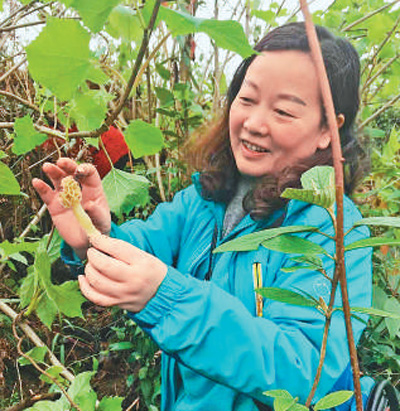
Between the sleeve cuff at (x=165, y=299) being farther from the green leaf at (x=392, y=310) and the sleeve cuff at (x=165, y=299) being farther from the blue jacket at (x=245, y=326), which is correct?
the green leaf at (x=392, y=310)

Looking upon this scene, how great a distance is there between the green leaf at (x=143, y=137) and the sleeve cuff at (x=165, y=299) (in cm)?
18

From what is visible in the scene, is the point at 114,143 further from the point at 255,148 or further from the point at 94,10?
the point at 94,10

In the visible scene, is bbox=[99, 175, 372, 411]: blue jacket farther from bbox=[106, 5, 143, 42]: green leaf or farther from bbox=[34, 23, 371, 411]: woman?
bbox=[106, 5, 143, 42]: green leaf

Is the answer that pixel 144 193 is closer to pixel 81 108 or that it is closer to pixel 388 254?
pixel 81 108

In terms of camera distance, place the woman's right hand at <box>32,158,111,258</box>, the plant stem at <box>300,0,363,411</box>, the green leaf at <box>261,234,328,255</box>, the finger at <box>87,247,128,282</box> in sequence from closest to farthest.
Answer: the plant stem at <box>300,0,363,411</box> < the green leaf at <box>261,234,328,255</box> < the finger at <box>87,247,128,282</box> < the woman's right hand at <box>32,158,111,258</box>

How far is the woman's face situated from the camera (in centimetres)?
89

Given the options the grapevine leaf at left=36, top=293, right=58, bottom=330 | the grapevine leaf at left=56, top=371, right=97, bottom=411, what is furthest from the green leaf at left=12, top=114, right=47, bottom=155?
the grapevine leaf at left=56, top=371, right=97, bottom=411

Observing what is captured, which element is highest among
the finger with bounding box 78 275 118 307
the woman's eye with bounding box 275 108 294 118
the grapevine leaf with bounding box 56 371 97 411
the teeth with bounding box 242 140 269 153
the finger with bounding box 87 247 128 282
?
the woman's eye with bounding box 275 108 294 118

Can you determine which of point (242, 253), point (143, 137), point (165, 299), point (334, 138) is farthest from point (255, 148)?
point (334, 138)

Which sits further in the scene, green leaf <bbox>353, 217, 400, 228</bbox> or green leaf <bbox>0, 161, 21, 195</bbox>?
green leaf <bbox>0, 161, 21, 195</bbox>

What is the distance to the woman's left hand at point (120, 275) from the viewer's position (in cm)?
55

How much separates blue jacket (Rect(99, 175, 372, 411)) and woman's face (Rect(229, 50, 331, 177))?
11 cm

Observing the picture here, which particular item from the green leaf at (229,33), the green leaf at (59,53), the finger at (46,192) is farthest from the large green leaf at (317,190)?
the finger at (46,192)

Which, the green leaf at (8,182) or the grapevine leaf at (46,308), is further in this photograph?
the grapevine leaf at (46,308)
